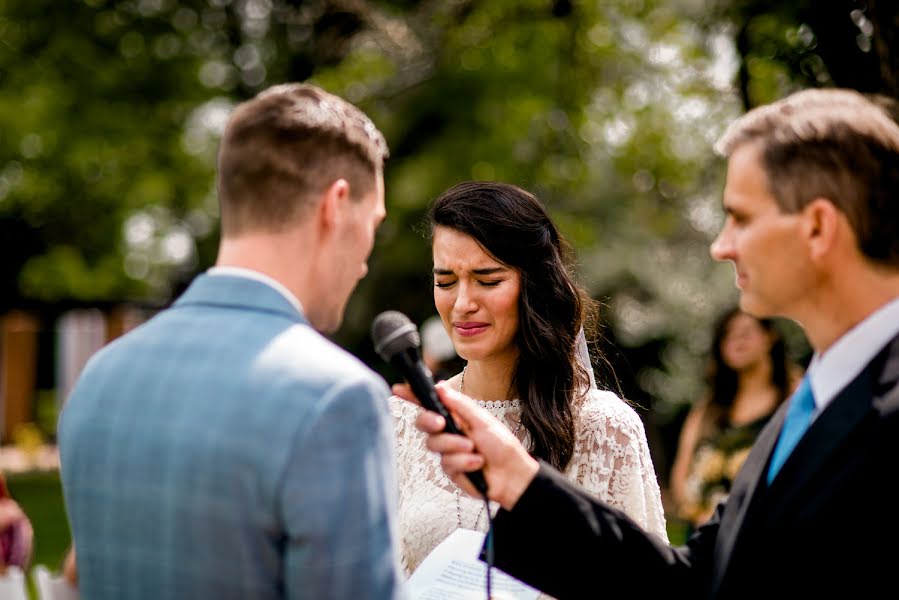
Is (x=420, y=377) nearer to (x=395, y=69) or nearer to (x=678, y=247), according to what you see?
(x=395, y=69)

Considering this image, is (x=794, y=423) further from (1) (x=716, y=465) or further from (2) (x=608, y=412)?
(1) (x=716, y=465)

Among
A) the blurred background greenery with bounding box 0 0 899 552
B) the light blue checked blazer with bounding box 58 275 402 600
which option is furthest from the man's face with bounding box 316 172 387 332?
the blurred background greenery with bounding box 0 0 899 552

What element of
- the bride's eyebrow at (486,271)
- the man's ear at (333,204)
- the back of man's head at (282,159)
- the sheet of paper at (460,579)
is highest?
the back of man's head at (282,159)

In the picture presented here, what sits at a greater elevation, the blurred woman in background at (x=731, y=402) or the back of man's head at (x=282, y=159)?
the back of man's head at (x=282, y=159)

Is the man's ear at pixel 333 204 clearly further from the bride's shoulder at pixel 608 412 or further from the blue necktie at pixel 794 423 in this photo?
the bride's shoulder at pixel 608 412

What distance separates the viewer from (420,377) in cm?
211

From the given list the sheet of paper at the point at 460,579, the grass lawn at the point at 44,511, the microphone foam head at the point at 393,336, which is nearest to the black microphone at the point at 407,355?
the microphone foam head at the point at 393,336

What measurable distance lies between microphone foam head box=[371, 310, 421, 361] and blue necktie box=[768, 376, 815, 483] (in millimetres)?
826

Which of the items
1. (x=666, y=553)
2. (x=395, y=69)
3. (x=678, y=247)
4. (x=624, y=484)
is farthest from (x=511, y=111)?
(x=666, y=553)

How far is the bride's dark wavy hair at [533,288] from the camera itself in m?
3.37

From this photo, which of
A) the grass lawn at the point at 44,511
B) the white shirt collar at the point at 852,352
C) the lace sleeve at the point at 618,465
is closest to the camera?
the white shirt collar at the point at 852,352

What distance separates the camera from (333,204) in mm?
1901

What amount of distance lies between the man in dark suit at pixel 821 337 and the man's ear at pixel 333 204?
0.50 metres

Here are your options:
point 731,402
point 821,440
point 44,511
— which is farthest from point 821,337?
point 44,511
